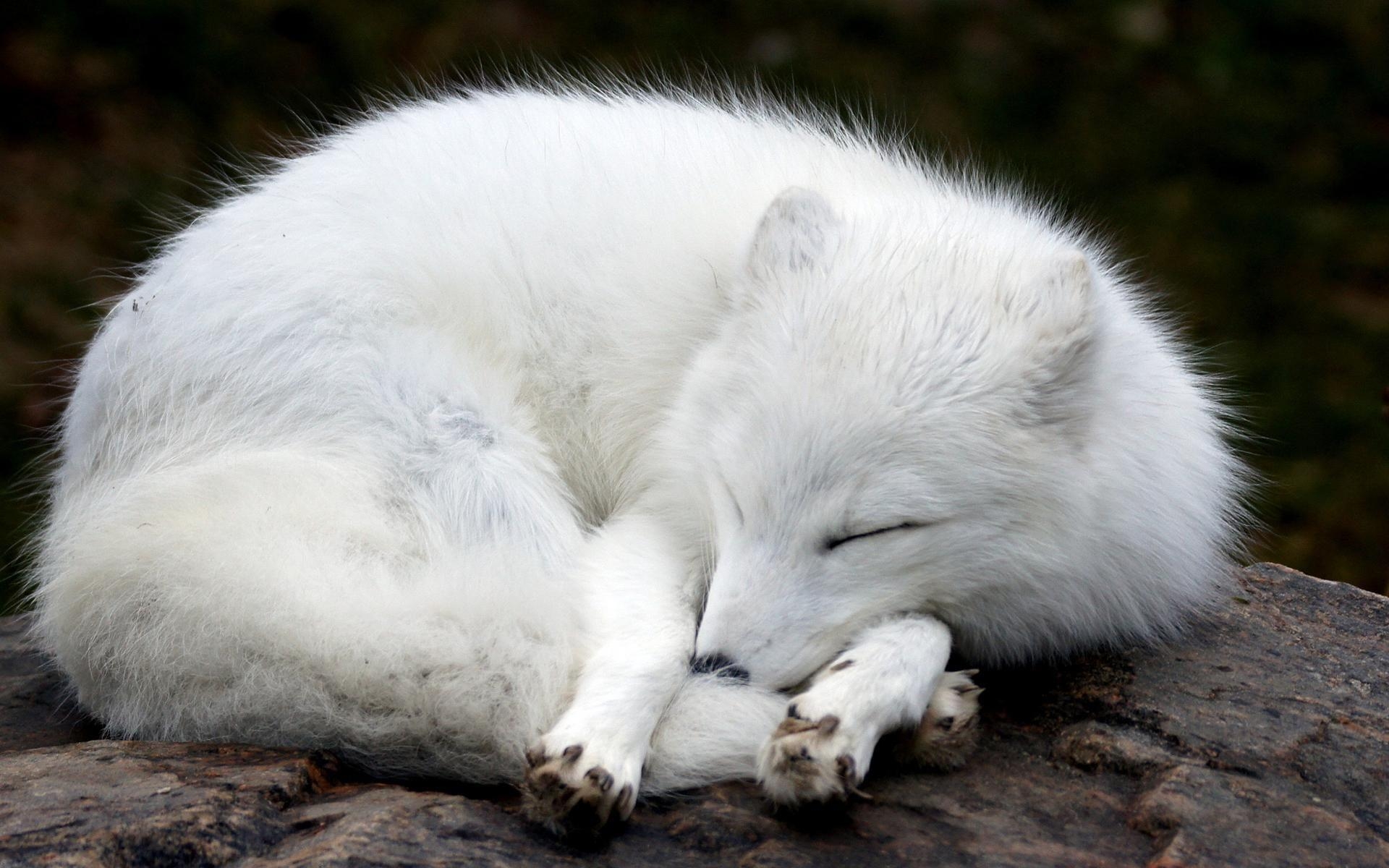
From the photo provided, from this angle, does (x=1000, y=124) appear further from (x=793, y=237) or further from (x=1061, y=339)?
(x=1061, y=339)

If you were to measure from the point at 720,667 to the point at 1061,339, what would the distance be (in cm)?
95

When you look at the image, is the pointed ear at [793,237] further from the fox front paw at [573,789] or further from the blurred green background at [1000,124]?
the blurred green background at [1000,124]

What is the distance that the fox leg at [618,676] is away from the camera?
2.34m

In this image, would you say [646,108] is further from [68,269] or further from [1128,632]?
[68,269]

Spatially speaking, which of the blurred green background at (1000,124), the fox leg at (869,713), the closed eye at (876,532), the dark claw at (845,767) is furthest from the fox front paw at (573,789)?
the blurred green background at (1000,124)

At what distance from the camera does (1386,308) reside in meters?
7.29

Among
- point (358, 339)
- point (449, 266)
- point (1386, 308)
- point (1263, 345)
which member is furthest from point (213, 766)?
point (1386, 308)

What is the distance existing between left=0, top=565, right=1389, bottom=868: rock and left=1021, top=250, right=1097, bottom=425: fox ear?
2.12 ft

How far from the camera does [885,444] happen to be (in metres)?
2.52

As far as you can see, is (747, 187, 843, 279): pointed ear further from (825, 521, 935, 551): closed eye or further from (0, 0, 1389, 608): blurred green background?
(0, 0, 1389, 608): blurred green background

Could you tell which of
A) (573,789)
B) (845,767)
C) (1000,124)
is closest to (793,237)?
(845,767)

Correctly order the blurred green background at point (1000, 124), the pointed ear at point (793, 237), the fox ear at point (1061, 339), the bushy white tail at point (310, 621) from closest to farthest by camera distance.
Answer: the bushy white tail at point (310, 621), the fox ear at point (1061, 339), the pointed ear at point (793, 237), the blurred green background at point (1000, 124)

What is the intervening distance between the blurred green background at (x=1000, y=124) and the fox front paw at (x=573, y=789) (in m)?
3.76

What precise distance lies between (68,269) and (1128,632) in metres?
5.44
